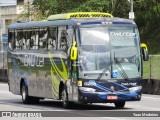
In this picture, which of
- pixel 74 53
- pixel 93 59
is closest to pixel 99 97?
pixel 93 59

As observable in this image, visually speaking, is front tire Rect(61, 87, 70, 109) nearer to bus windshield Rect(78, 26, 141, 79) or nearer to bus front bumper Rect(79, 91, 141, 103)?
bus front bumper Rect(79, 91, 141, 103)

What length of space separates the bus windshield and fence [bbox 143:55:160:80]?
10.9 m

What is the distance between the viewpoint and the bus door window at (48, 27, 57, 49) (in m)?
23.8

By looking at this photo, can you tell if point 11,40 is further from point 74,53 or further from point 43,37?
point 74,53

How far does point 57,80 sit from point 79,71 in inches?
75.8

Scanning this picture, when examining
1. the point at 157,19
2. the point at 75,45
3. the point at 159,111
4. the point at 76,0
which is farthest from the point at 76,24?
the point at 76,0

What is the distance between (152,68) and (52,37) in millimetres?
10873

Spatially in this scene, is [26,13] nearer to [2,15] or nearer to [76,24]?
[2,15]

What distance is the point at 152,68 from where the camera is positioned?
33.8 m

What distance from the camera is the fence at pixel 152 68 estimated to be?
3344 cm

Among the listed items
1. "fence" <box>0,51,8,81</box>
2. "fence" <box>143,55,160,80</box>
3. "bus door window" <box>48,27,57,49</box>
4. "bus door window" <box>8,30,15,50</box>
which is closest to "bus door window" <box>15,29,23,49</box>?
"bus door window" <box>8,30,15,50</box>

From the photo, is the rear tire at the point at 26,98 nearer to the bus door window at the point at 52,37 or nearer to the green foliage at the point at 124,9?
the bus door window at the point at 52,37

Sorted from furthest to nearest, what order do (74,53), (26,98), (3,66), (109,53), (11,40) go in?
(3,66)
(11,40)
(26,98)
(109,53)
(74,53)

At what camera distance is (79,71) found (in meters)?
21.8
